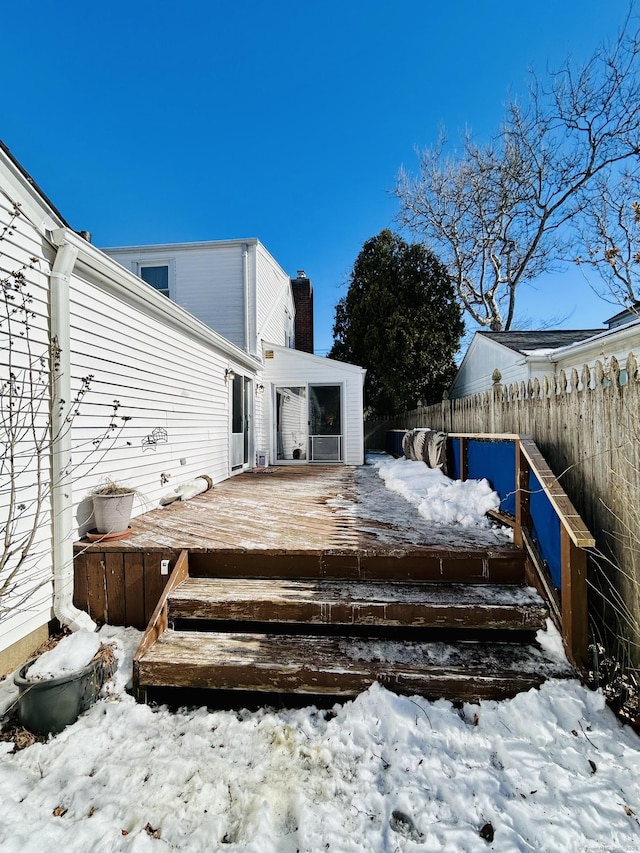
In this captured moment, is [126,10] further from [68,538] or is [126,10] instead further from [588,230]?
[588,230]

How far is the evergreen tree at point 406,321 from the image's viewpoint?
43.2 ft

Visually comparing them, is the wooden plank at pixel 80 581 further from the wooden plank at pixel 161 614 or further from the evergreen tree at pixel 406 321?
the evergreen tree at pixel 406 321

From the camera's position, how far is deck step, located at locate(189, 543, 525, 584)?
2.79m

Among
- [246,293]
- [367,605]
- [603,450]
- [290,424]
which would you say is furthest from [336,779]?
[246,293]

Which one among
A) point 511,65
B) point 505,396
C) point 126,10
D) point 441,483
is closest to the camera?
point 505,396

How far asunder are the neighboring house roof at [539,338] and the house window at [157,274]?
27.3ft

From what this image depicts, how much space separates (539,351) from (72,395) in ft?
27.8

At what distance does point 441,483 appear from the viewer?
494 centimetres

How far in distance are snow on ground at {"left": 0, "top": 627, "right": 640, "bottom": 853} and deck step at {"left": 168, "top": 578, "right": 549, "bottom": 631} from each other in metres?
0.44

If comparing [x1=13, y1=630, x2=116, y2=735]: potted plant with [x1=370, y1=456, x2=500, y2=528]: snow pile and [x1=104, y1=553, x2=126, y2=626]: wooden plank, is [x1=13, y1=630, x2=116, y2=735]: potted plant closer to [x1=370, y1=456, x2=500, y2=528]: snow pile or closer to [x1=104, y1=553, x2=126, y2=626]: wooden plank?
[x1=104, y1=553, x2=126, y2=626]: wooden plank

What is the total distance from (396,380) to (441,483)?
8768 millimetres

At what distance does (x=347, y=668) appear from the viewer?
2143mm

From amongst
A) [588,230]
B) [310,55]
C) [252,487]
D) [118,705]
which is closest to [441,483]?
[252,487]

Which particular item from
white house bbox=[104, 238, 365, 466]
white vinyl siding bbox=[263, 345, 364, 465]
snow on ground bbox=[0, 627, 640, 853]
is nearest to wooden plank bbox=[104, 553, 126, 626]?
snow on ground bbox=[0, 627, 640, 853]
